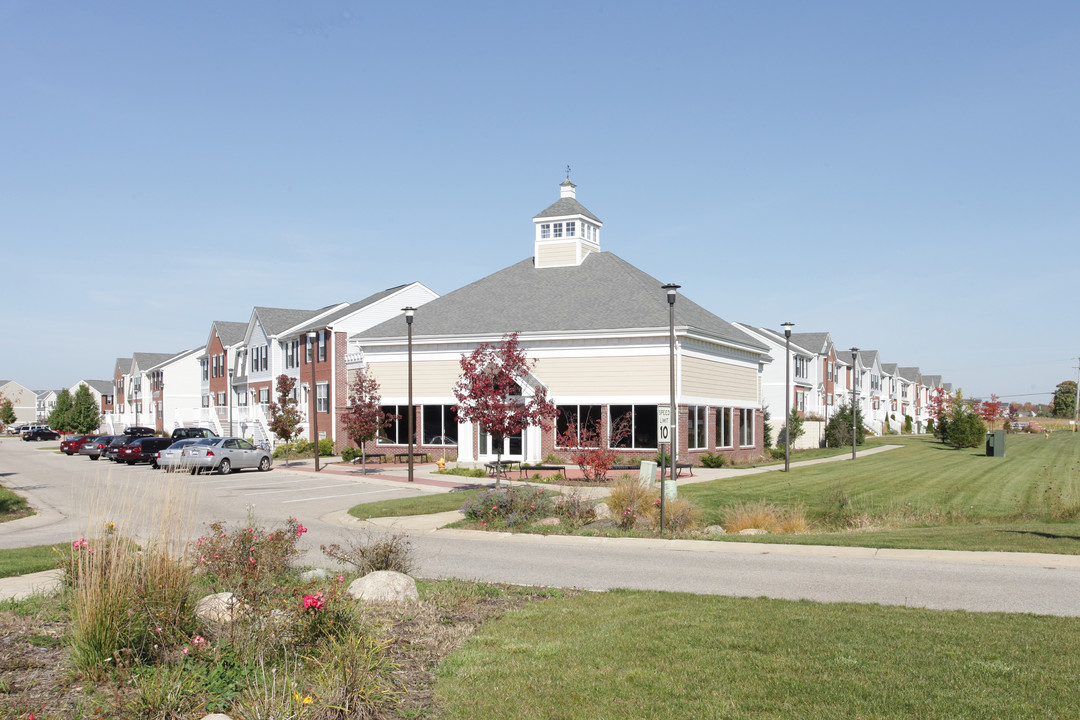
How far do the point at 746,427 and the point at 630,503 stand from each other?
24705 millimetres

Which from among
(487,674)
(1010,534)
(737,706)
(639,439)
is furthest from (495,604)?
(639,439)

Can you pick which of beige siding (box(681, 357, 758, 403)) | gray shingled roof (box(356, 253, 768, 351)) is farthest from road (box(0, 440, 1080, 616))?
gray shingled roof (box(356, 253, 768, 351))

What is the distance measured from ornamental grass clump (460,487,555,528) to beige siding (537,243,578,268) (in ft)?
86.1

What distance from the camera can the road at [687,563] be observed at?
32.6 feet

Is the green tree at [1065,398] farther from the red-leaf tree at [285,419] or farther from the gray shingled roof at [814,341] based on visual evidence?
the red-leaf tree at [285,419]

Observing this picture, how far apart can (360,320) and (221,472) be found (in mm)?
13941

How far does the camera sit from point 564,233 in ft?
146

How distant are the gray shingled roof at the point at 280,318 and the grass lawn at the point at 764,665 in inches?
1962

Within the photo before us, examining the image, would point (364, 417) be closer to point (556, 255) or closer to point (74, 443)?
point (556, 255)

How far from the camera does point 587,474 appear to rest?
91.0ft

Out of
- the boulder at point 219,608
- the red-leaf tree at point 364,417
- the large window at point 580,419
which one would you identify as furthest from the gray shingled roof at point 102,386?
the boulder at point 219,608

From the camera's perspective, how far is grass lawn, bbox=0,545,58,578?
12893mm

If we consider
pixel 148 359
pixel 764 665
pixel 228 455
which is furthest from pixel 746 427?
pixel 148 359

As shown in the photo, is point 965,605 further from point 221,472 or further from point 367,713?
point 221,472
